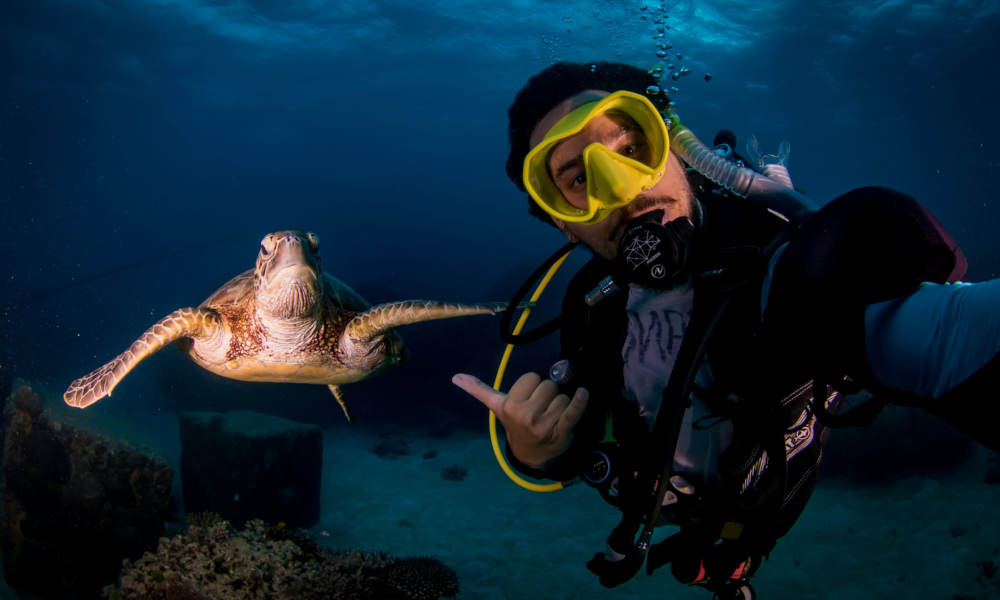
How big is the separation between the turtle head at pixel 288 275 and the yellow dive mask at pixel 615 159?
235 cm

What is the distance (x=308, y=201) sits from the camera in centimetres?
8825

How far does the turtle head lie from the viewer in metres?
3.49

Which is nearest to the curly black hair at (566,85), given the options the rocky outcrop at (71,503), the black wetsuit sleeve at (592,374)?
the black wetsuit sleeve at (592,374)

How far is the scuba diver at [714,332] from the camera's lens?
3.42 ft

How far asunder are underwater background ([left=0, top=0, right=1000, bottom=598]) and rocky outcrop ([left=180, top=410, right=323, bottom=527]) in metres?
0.83

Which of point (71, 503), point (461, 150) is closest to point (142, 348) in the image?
point (71, 503)

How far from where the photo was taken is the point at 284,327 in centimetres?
399

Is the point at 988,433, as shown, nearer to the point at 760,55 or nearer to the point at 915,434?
the point at 915,434

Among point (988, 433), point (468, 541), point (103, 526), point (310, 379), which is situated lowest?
point (468, 541)

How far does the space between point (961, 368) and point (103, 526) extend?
785cm

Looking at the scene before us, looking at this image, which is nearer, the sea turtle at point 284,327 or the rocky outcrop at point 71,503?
the sea turtle at point 284,327

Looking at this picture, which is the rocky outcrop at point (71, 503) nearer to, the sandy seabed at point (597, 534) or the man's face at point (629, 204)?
the sandy seabed at point (597, 534)

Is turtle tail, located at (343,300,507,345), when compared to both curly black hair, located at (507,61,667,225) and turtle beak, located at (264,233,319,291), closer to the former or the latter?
turtle beak, located at (264,233,319,291)

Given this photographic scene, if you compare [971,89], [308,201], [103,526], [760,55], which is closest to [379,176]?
[308,201]
